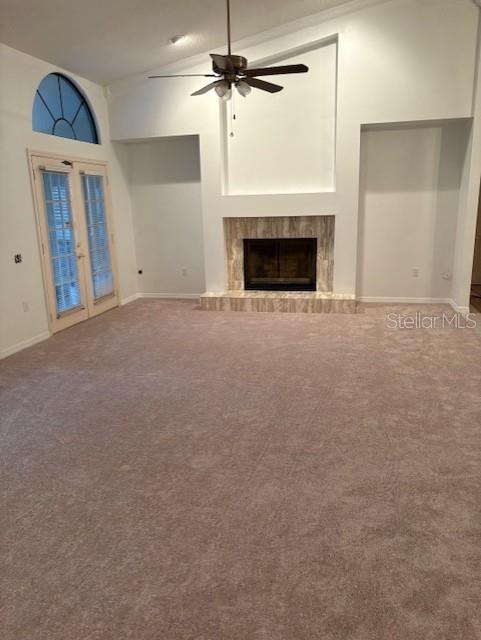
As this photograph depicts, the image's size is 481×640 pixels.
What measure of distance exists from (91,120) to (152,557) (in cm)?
595

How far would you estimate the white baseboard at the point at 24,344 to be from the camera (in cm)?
488

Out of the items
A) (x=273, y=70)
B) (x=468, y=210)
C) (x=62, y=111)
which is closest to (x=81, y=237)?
(x=62, y=111)

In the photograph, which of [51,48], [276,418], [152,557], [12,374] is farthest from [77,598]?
[51,48]

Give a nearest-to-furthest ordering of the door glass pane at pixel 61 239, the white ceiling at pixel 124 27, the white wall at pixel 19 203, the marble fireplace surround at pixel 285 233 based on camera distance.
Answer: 1. the white ceiling at pixel 124 27
2. the white wall at pixel 19 203
3. the door glass pane at pixel 61 239
4. the marble fireplace surround at pixel 285 233

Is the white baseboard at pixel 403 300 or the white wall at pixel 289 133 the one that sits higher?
the white wall at pixel 289 133

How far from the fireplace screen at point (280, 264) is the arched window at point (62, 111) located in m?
2.64

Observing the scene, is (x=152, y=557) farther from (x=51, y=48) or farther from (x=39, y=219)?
(x=51, y=48)

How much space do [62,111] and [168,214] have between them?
2.05 meters

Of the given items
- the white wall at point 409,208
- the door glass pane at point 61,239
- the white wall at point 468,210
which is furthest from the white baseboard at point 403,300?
the door glass pane at point 61,239

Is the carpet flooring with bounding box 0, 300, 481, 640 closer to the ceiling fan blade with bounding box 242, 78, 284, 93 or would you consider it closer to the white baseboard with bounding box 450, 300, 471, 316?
the white baseboard with bounding box 450, 300, 471, 316

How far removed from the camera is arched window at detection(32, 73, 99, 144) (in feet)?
17.5

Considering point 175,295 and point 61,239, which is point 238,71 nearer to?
point 61,239

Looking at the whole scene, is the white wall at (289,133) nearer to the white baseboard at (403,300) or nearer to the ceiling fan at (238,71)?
the white baseboard at (403,300)

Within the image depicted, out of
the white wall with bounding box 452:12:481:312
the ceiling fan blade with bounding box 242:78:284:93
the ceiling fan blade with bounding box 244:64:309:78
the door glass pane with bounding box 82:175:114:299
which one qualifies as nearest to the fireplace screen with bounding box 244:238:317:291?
the white wall with bounding box 452:12:481:312
